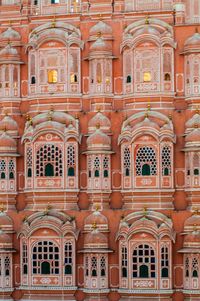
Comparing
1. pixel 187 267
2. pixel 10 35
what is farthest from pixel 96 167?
pixel 10 35

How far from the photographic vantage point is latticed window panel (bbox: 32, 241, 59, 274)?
36.1 metres

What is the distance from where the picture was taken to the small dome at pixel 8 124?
37125 mm

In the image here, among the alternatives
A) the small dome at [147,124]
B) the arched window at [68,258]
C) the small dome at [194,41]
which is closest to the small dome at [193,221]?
the small dome at [147,124]

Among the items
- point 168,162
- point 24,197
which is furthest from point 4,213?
point 168,162

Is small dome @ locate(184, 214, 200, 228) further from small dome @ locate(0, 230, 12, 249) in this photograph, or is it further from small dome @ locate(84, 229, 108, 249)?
small dome @ locate(0, 230, 12, 249)

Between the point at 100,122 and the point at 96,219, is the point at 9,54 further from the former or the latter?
the point at 96,219

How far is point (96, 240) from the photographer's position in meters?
35.4

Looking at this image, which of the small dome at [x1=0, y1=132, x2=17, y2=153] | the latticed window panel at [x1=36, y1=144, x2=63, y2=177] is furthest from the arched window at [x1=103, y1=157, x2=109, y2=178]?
the small dome at [x1=0, y1=132, x2=17, y2=153]

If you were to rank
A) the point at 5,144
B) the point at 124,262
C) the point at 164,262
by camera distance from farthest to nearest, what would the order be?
1. the point at 5,144
2. the point at 124,262
3. the point at 164,262

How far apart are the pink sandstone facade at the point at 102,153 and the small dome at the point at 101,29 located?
4 cm

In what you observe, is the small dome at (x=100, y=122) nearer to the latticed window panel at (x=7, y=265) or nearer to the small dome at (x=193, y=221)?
the small dome at (x=193, y=221)

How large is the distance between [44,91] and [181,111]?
5.49 meters

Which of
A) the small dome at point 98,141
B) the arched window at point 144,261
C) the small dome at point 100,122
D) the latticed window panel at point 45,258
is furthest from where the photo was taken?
the small dome at point 100,122

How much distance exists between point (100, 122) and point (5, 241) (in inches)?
233
